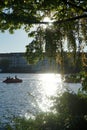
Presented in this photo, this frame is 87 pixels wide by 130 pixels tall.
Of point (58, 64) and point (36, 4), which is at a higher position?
point (36, 4)

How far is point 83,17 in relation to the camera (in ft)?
39.6

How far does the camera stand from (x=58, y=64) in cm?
1257

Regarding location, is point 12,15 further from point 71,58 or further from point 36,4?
point 71,58

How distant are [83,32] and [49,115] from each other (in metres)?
7.48

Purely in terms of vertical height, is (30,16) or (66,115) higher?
(30,16)

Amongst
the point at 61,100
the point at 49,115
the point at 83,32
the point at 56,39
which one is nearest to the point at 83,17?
the point at 83,32

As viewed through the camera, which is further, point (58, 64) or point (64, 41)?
point (58, 64)

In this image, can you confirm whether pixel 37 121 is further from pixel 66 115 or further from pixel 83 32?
pixel 83 32

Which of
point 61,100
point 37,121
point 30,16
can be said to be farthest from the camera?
point 61,100

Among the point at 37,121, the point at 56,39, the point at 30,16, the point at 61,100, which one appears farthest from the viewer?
the point at 61,100

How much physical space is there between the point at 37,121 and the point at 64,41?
7563mm

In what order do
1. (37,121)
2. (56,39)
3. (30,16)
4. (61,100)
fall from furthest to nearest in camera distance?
(61,100) → (37,121) → (30,16) → (56,39)

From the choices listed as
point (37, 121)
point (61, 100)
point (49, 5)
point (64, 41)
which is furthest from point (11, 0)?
point (61, 100)

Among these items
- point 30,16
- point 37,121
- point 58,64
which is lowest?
point 37,121
